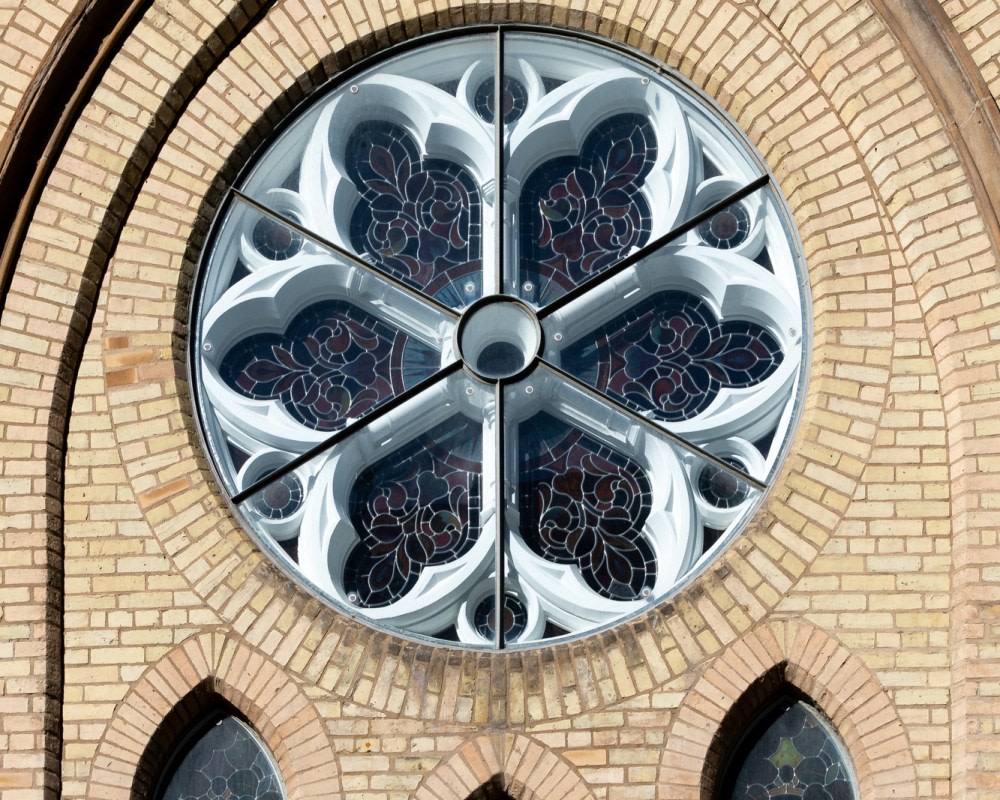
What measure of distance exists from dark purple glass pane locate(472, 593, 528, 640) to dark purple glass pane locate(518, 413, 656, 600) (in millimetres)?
254

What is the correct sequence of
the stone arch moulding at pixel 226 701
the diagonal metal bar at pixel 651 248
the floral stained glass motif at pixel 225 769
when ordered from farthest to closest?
the diagonal metal bar at pixel 651 248
the floral stained glass motif at pixel 225 769
the stone arch moulding at pixel 226 701

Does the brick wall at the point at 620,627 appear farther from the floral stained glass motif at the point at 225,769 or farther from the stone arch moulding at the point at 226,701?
the floral stained glass motif at the point at 225,769

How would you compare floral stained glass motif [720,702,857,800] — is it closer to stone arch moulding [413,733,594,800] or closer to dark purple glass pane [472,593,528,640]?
stone arch moulding [413,733,594,800]

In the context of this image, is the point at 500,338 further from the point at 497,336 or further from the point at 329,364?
the point at 329,364

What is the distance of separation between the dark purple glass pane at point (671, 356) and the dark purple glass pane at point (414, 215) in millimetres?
635

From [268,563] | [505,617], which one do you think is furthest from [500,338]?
[268,563]

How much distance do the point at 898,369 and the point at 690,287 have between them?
108 centimetres

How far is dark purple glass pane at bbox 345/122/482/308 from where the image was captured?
443 inches

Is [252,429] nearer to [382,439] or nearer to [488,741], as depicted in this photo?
[382,439]

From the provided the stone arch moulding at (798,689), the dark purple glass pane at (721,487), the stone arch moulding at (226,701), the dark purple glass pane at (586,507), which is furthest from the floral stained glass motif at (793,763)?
the stone arch moulding at (226,701)

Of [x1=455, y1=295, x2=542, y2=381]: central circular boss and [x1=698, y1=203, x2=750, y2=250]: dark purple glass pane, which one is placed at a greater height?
[x1=698, y1=203, x2=750, y2=250]: dark purple glass pane

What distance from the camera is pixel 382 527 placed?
10906mm

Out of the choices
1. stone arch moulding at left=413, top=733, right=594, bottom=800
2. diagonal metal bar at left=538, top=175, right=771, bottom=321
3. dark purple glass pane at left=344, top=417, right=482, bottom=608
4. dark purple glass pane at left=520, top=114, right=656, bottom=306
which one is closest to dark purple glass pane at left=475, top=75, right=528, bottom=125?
dark purple glass pane at left=520, top=114, right=656, bottom=306

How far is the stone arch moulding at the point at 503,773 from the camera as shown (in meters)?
10.2
